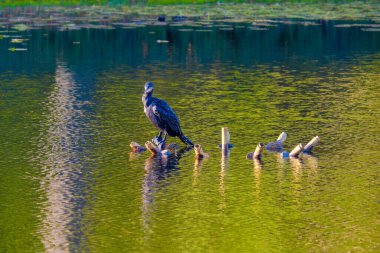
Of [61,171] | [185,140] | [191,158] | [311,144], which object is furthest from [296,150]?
[61,171]

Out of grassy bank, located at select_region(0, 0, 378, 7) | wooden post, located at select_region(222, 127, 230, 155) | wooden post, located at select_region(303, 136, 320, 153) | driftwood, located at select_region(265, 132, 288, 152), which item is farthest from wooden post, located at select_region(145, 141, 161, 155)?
grassy bank, located at select_region(0, 0, 378, 7)

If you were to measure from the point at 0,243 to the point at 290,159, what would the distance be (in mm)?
7620

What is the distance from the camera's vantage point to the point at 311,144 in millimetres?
20938

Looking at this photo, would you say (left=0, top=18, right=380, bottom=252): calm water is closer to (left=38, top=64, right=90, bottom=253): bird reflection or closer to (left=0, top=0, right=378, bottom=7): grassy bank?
(left=38, top=64, right=90, bottom=253): bird reflection

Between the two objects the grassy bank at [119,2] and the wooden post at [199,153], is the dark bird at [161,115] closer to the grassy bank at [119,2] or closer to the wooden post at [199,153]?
the wooden post at [199,153]

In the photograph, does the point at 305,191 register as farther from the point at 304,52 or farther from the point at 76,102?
the point at 304,52

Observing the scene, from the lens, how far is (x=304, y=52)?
42.8 metres

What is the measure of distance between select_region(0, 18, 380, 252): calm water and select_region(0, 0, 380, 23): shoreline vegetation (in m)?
17.0

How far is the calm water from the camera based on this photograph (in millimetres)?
15312

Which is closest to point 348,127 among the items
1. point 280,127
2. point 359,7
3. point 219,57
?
point 280,127

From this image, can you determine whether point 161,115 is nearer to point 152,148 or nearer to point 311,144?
point 152,148

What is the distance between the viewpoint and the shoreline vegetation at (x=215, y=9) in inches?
2286

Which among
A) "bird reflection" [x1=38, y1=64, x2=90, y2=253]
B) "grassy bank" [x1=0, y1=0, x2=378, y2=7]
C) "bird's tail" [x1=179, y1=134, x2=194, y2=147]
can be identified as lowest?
"bird reflection" [x1=38, y1=64, x2=90, y2=253]

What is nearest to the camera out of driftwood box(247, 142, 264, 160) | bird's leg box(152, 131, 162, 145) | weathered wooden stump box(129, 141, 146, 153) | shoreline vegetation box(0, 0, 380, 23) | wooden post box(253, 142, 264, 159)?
wooden post box(253, 142, 264, 159)
